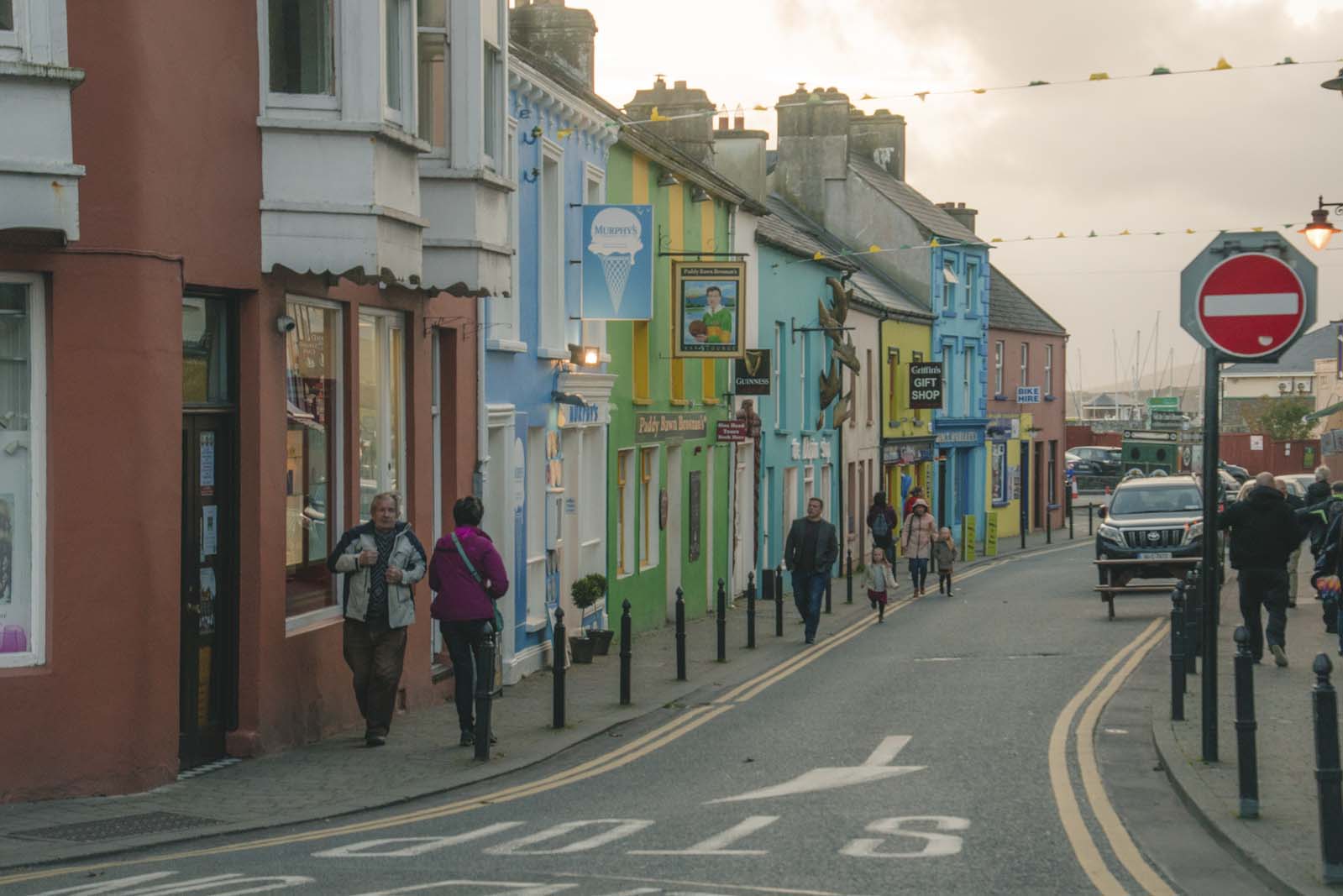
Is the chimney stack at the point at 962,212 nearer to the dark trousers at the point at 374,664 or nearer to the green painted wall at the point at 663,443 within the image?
the green painted wall at the point at 663,443

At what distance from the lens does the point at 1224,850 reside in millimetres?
9445

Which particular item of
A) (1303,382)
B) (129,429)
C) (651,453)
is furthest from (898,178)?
(1303,382)

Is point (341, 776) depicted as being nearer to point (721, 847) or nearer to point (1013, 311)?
point (721, 847)

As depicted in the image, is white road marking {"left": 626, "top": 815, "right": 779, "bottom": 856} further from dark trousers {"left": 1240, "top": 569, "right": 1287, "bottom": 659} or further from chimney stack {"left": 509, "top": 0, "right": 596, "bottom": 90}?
chimney stack {"left": 509, "top": 0, "right": 596, "bottom": 90}

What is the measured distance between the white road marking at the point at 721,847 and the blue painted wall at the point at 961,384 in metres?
45.8

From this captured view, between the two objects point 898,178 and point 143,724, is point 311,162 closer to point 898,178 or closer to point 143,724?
point 143,724

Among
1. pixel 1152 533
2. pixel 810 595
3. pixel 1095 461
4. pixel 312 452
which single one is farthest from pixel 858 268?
pixel 1095 461

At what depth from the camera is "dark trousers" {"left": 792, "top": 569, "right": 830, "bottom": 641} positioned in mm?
24219

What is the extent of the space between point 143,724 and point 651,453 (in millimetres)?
17167

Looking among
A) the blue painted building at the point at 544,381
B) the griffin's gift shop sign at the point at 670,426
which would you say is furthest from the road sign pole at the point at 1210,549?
the griffin's gift shop sign at the point at 670,426

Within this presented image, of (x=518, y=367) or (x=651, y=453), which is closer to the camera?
(x=518, y=367)

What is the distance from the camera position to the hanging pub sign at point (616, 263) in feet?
75.0

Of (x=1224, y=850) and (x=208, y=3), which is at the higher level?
(x=208, y=3)

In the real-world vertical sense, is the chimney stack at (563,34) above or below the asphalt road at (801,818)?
above
